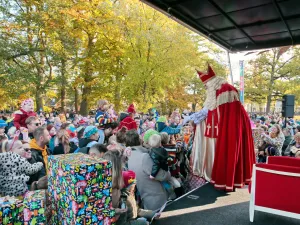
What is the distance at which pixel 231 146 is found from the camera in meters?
4.28

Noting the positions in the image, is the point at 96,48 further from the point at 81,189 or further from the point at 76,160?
the point at 81,189

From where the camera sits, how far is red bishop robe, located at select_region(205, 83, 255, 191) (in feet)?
14.0

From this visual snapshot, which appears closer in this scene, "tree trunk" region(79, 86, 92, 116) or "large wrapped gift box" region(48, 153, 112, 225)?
"large wrapped gift box" region(48, 153, 112, 225)

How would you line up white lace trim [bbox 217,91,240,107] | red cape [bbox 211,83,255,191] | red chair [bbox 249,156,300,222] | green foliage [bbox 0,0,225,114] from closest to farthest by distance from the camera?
red chair [bbox 249,156,300,222], red cape [bbox 211,83,255,191], white lace trim [bbox 217,91,240,107], green foliage [bbox 0,0,225,114]

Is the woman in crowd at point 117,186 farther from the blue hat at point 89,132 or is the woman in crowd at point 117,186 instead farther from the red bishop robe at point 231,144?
the red bishop robe at point 231,144

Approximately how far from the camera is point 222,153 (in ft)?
14.1

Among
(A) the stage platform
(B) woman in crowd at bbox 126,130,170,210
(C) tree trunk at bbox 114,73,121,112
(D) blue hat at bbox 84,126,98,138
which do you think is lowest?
(A) the stage platform

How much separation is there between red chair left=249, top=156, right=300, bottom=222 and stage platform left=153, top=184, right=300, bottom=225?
0.26 m

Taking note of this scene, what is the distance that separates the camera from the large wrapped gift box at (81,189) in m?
1.73

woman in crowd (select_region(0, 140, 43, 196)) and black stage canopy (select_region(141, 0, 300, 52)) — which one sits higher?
black stage canopy (select_region(141, 0, 300, 52))

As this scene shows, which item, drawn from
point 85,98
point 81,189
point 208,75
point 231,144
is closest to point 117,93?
point 85,98

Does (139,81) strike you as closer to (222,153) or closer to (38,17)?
(38,17)

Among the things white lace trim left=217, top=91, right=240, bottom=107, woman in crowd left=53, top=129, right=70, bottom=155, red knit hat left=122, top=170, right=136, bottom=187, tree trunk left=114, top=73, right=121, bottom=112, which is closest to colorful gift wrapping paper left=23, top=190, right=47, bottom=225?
red knit hat left=122, top=170, right=136, bottom=187

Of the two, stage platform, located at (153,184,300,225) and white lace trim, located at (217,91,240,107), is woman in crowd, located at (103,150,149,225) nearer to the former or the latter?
stage platform, located at (153,184,300,225)
